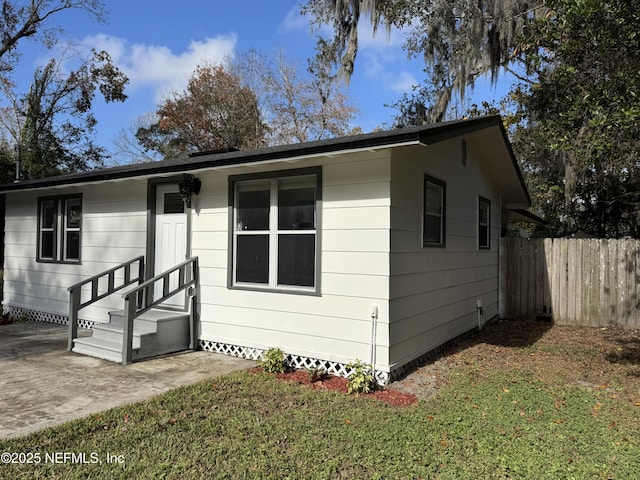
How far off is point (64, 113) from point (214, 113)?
7.47 metres

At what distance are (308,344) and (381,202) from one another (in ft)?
6.47

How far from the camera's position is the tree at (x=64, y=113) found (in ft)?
68.0

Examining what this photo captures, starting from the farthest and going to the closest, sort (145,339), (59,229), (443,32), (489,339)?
(443,32)
(59,229)
(489,339)
(145,339)

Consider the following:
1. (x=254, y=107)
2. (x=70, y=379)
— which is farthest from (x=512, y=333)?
(x=254, y=107)

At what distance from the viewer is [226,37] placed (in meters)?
22.8

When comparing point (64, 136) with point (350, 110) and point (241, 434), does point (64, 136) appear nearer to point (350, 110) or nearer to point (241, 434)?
point (350, 110)

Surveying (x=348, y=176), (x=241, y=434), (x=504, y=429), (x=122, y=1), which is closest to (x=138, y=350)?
(x=241, y=434)

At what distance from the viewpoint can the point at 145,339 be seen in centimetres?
584

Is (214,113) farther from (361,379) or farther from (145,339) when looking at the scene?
(361,379)

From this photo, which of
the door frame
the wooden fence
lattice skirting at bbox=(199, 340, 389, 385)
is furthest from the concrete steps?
the wooden fence

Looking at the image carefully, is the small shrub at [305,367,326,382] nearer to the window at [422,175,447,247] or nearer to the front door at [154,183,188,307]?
the window at [422,175,447,247]

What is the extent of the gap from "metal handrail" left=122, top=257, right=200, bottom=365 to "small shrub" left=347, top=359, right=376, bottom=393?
2703mm

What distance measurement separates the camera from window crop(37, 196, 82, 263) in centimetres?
832

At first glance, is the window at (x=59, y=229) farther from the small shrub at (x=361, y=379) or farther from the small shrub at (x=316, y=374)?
the small shrub at (x=361, y=379)
